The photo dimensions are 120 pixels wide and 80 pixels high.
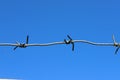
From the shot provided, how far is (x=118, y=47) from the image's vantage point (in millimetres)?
4078

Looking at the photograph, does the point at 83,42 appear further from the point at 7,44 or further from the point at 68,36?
the point at 7,44

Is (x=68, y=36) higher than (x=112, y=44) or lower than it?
higher

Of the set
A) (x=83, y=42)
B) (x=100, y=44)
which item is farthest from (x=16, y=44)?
(x=100, y=44)

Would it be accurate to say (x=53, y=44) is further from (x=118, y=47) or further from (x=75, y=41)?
(x=118, y=47)

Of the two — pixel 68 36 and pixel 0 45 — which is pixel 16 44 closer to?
pixel 0 45

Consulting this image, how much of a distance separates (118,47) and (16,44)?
70.7 inches

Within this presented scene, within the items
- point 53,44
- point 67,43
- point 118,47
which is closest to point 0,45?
point 53,44

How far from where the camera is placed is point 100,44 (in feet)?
13.0

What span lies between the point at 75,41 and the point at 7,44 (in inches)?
45.8

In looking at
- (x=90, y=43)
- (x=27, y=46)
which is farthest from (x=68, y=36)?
(x=27, y=46)

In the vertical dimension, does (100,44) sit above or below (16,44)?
below

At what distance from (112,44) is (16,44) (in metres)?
1.68

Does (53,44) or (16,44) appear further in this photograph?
(16,44)

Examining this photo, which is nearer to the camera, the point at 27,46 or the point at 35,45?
the point at 35,45
